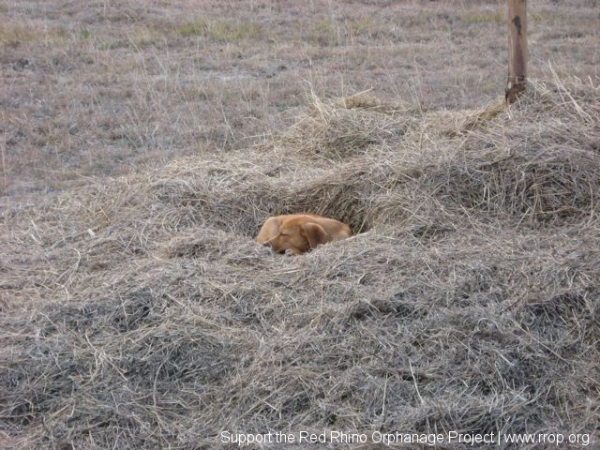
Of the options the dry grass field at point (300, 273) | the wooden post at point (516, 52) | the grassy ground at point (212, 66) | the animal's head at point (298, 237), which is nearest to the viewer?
the dry grass field at point (300, 273)

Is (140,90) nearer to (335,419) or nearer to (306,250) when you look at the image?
(306,250)

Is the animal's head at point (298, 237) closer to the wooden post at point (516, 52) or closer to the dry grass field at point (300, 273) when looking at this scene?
the dry grass field at point (300, 273)

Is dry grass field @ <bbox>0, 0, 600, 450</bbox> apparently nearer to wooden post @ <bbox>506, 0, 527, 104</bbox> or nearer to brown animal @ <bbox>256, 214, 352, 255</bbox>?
wooden post @ <bbox>506, 0, 527, 104</bbox>

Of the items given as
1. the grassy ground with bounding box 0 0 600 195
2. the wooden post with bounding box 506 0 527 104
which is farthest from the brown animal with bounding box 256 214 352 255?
the grassy ground with bounding box 0 0 600 195

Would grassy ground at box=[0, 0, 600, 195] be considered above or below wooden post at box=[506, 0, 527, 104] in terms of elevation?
below

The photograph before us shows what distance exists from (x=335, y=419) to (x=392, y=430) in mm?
294

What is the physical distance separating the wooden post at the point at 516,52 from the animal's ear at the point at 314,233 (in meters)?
2.13

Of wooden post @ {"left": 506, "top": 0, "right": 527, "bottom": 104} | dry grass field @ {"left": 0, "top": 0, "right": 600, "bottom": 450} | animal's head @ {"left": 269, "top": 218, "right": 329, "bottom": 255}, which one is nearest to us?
dry grass field @ {"left": 0, "top": 0, "right": 600, "bottom": 450}

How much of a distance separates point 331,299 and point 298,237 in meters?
1.05

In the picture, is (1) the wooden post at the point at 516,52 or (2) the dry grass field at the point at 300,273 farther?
(1) the wooden post at the point at 516,52

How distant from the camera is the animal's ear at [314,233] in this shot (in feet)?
18.8

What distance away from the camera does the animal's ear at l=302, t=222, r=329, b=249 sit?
5.72 meters

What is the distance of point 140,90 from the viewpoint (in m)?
10.0

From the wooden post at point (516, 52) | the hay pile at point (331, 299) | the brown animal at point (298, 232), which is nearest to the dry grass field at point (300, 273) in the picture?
the hay pile at point (331, 299)
